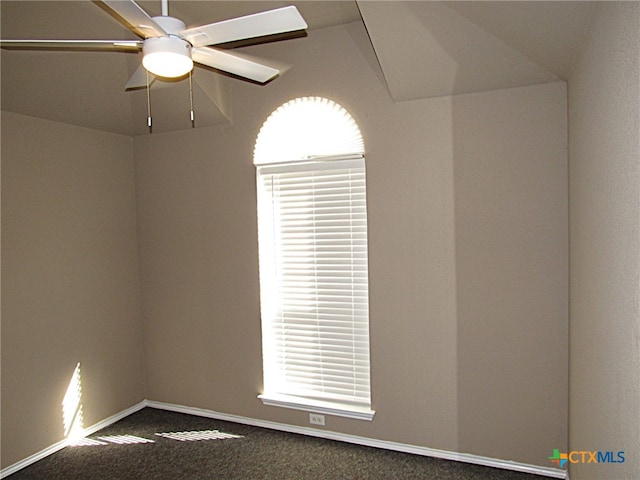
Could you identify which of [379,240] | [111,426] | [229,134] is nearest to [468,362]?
[379,240]

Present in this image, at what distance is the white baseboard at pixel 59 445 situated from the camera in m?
3.17

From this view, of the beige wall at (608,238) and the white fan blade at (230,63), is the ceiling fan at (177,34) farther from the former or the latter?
the beige wall at (608,238)

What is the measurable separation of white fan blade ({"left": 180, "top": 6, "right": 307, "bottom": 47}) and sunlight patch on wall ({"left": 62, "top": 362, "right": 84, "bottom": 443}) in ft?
9.63

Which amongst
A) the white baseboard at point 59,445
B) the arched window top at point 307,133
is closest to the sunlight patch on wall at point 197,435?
the white baseboard at point 59,445

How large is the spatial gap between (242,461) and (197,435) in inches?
23.2

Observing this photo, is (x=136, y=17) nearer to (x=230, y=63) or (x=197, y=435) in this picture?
(x=230, y=63)

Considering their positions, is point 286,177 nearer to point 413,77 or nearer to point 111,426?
point 413,77

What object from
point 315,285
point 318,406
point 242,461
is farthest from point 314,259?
point 242,461

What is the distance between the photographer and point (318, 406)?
352 cm

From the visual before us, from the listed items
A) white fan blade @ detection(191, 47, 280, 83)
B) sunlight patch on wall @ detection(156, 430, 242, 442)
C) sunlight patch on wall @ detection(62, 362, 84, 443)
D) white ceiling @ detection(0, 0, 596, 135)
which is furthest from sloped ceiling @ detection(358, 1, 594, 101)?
sunlight patch on wall @ detection(62, 362, 84, 443)

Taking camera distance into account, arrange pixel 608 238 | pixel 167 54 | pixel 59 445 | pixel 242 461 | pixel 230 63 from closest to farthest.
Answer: pixel 608 238 → pixel 167 54 → pixel 230 63 → pixel 242 461 → pixel 59 445

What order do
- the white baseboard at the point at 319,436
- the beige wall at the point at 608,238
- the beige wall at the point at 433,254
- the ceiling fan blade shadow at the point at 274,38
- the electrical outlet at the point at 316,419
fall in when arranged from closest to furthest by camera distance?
the beige wall at the point at 608,238
the beige wall at the point at 433,254
the white baseboard at the point at 319,436
the ceiling fan blade shadow at the point at 274,38
the electrical outlet at the point at 316,419

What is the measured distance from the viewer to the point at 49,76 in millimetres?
3068

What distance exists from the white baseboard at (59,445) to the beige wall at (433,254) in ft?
2.62
